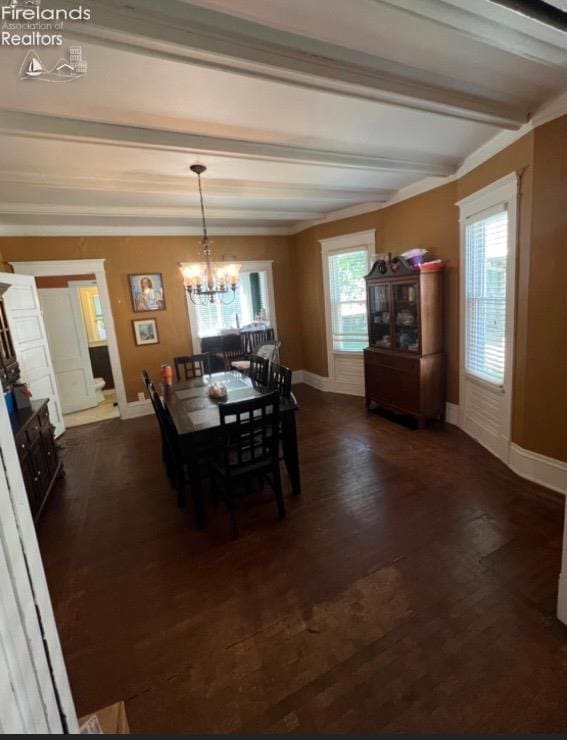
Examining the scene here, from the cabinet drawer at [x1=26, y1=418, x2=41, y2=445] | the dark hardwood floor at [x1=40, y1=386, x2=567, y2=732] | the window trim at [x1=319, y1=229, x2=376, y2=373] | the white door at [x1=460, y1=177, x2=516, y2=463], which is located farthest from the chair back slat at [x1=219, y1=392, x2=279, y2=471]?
the window trim at [x1=319, y1=229, x2=376, y2=373]

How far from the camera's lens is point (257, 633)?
1774mm

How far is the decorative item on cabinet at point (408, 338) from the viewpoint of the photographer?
3.84m

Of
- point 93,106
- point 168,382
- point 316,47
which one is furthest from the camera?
point 168,382

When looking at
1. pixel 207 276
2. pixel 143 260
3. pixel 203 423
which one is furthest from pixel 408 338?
pixel 143 260

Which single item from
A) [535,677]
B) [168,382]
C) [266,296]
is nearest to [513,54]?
[535,677]

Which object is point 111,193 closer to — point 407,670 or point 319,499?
point 319,499

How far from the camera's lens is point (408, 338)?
4.13 m

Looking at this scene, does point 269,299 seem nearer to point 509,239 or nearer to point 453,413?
point 453,413

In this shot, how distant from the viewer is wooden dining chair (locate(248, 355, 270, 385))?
11.9 ft

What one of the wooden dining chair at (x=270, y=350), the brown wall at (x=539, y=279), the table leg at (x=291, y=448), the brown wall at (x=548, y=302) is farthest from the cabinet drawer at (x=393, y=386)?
the table leg at (x=291, y=448)

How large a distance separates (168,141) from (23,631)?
8.72ft

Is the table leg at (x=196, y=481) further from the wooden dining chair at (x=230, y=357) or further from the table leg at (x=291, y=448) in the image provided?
the wooden dining chair at (x=230, y=357)

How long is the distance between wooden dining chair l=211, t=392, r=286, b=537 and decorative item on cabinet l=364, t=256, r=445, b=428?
208cm

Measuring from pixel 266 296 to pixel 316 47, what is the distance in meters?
4.45
